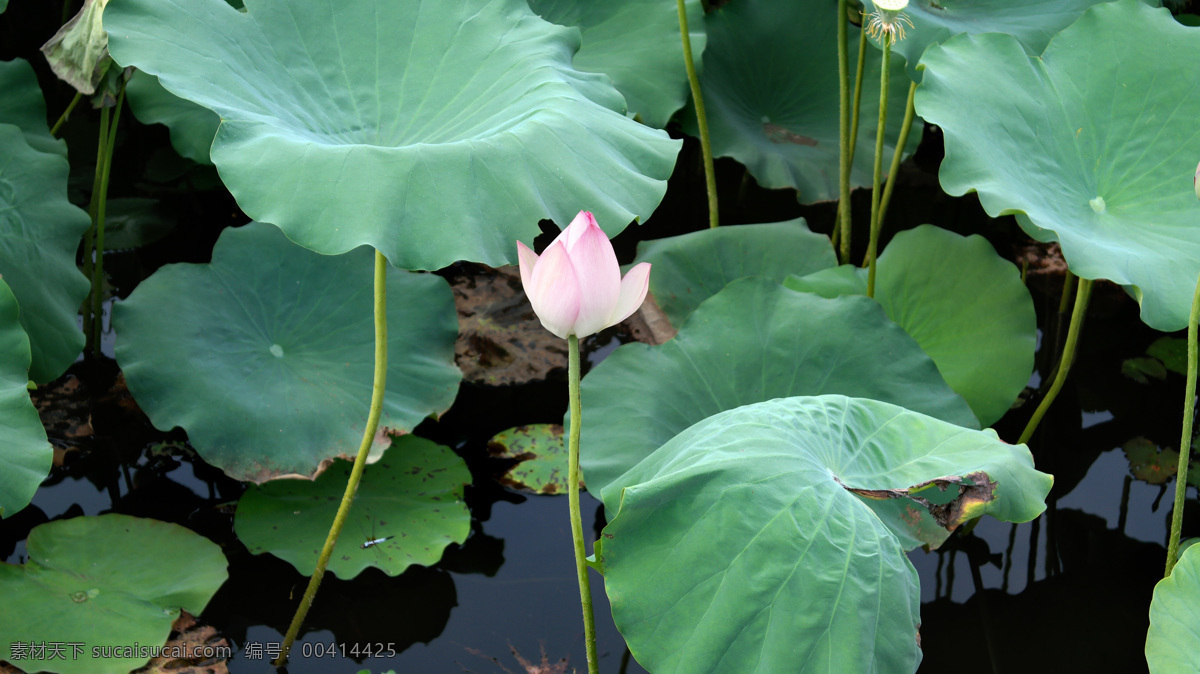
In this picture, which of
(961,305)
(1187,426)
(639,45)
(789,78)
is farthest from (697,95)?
(1187,426)

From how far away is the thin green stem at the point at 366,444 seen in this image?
135 centimetres

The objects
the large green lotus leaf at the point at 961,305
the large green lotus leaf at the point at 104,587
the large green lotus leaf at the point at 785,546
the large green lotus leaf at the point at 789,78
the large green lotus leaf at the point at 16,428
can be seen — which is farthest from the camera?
the large green lotus leaf at the point at 789,78

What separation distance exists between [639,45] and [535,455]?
44.3 inches

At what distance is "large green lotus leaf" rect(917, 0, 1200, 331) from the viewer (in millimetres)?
1538

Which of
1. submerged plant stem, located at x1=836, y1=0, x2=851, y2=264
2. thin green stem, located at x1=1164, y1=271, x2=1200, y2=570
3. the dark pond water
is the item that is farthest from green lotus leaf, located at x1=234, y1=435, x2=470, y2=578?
thin green stem, located at x1=1164, y1=271, x2=1200, y2=570

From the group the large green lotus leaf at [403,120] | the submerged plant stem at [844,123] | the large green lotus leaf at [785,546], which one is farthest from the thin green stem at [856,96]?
the large green lotus leaf at [785,546]

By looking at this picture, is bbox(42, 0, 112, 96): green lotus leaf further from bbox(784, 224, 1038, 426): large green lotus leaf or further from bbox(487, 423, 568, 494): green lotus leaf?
bbox(784, 224, 1038, 426): large green lotus leaf

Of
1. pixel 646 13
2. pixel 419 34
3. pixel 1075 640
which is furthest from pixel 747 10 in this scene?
pixel 1075 640

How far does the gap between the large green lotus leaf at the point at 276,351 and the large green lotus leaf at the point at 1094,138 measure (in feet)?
3.64

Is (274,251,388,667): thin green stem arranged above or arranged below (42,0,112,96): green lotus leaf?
below

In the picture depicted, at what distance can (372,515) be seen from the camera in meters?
1.78

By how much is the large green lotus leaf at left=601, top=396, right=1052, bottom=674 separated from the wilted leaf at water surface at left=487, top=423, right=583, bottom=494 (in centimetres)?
79

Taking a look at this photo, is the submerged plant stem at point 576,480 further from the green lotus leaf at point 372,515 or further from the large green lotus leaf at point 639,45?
the large green lotus leaf at point 639,45

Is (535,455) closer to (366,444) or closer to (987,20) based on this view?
(366,444)
